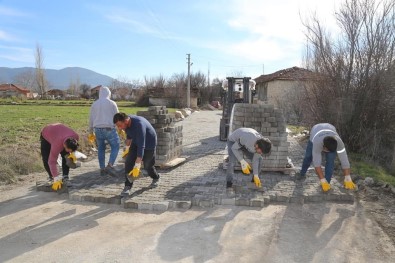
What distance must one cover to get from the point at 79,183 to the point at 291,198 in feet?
11.9

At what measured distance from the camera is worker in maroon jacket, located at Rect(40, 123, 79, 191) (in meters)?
5.57

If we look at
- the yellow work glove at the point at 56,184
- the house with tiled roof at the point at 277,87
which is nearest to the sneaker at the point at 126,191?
the yellow work glove at the point at 56,184

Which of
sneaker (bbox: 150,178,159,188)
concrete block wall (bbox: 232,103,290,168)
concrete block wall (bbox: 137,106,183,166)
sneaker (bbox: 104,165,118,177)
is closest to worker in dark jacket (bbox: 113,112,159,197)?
sneaker (bbox: 150,178,159,188)

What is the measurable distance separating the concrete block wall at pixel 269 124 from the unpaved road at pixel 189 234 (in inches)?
72.7

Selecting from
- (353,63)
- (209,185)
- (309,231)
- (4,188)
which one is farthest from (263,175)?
(353,63)

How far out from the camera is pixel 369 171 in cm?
790

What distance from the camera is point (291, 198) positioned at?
562 cm

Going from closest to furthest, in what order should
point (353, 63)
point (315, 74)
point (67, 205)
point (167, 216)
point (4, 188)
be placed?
point (167, 216) → point (67, 205) → point (4, 188) → point (353, 63) → point (315, 74)

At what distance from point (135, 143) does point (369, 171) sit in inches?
211

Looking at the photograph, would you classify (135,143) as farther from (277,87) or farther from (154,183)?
(277,87)

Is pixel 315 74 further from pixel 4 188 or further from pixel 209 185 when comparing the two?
pixel 4 188

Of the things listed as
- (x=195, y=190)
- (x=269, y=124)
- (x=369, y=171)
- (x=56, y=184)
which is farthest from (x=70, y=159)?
(x=369, y=171)

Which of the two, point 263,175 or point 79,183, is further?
point 263,175

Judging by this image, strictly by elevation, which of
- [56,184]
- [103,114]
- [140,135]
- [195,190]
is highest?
[103,114]
